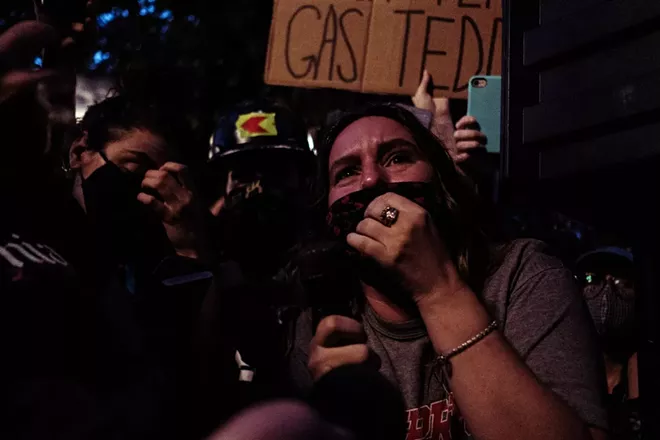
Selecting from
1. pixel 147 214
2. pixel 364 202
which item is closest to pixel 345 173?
pixel 364 202

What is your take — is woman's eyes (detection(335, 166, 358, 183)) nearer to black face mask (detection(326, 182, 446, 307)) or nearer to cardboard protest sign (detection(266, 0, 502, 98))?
black face mask (detection(326, 182, 446, 307))

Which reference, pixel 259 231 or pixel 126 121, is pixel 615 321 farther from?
pixel 126 121

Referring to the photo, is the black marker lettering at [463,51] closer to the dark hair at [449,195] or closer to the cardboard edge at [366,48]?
the cardboard edge at [366,48]

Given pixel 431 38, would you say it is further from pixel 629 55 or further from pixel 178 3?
pixel 178 3

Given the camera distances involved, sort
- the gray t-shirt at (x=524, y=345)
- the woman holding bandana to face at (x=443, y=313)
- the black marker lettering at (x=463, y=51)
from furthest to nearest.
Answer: the black marker lettering at (x=463, y=51)
the gray t-shirt at (x=524, y=345)
the woman holding bandana to face at (x=443, y=313)

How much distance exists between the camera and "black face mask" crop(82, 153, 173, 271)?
2150mm

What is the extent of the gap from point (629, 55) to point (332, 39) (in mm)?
1677

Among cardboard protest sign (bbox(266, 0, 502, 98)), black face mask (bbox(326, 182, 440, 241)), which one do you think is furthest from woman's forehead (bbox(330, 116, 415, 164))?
cardboard protest sign (bbox(266, 0, 502, 98))

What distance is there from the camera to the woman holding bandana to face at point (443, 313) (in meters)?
1.54

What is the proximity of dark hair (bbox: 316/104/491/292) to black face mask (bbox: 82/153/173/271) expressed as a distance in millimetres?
522

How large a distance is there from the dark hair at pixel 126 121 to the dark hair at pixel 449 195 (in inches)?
24.0

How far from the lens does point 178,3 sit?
23.4 ft

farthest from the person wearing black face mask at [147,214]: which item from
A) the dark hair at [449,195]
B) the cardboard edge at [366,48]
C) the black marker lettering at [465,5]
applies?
the black marker lettering at [465,5]

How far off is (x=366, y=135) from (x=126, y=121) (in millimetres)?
928
